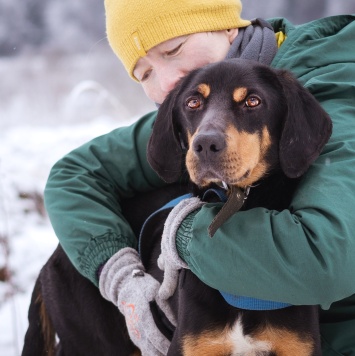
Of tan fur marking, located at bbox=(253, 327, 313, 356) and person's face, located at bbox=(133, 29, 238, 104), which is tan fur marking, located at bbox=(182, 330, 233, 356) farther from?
person's face, located at bbox=(133, 29, 238, 104)

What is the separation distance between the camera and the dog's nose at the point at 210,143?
5.90ft

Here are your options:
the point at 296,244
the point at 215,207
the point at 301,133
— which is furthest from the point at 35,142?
the point at 296,244

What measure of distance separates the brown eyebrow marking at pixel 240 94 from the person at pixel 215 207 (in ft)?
1.00

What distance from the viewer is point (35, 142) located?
5152 mm

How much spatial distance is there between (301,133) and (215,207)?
0.35 meters

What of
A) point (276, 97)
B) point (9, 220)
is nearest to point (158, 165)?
point (276, 97)

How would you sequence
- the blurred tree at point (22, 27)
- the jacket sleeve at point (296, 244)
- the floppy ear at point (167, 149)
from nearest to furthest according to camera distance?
the jacket sleeve at point (296, 244), the floppy ear at point (167, 149), the blurred tree at point (22, 27)

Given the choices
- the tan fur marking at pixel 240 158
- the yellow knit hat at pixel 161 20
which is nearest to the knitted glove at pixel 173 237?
the tan fur marking at pixel 240 158

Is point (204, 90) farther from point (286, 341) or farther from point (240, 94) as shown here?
point (286, 341)

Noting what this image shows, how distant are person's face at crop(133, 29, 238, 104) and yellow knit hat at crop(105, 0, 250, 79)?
4 cm

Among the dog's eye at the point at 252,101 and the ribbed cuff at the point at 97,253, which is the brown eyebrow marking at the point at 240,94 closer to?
the dog's eye at the point at 252,101

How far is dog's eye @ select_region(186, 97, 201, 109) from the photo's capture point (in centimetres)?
210

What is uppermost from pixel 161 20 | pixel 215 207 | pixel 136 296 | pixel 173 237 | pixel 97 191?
pixel 161 20

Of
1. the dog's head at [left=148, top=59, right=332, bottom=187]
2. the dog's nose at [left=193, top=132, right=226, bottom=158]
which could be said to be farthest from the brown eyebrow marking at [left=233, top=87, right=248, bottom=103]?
the dog's nose at [left=193, top=132, right=226, bottom=158]
